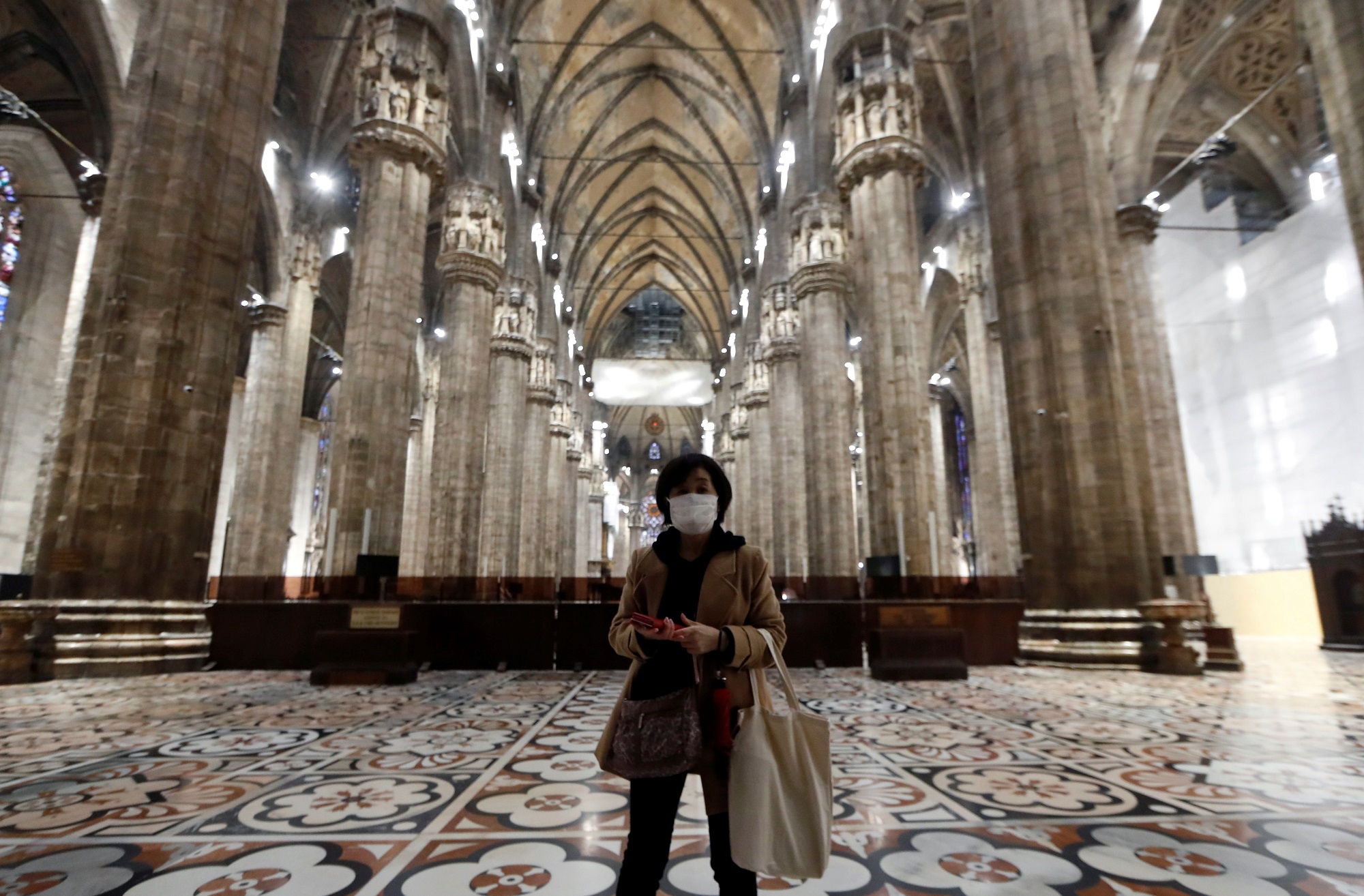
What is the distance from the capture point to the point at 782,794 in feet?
4.54

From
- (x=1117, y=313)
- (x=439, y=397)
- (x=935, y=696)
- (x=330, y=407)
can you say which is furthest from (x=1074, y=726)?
(x=330, y=407)

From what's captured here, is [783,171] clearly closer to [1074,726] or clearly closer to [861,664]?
[861,664]

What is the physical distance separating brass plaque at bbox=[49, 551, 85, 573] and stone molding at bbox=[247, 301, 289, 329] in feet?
40.9

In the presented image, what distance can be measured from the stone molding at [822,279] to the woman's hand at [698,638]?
53.7 feet

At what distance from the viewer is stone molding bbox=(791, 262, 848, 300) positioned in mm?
16906

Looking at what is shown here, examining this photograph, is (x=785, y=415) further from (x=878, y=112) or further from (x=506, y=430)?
(x=878, y=112)

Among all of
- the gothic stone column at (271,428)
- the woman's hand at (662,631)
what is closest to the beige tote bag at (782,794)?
the woman's hand at (662,631)

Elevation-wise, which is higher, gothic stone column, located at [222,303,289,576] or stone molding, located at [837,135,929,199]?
stone molding, located at [837,135,929,199]

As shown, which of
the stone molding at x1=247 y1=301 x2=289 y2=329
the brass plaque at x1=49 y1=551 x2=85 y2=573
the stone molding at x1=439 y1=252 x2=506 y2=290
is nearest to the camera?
the brass plaque at x1=49 y1=551 x2=85 y2=573

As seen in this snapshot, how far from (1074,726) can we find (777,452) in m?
17.5

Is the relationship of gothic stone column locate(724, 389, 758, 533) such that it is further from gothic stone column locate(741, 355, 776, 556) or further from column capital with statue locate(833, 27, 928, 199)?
column capital with statue locate(833, 27, 928, 199)

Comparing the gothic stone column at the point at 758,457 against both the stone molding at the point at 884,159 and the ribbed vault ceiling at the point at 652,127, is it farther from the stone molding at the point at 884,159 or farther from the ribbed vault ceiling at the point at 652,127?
the stone molding at the point at 884,159

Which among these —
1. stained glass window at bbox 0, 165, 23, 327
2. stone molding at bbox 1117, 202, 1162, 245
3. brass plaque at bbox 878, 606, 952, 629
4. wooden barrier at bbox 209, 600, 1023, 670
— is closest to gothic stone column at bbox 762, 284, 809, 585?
stone molding at bbox 1117, 202, 1162, 245

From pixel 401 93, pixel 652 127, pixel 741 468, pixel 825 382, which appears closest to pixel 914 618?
pixel 825 382
